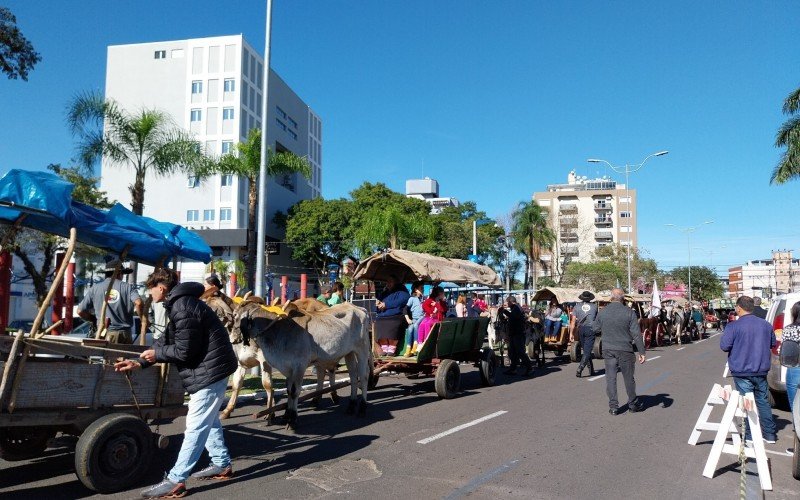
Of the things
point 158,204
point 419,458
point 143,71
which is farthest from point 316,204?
point 419,458

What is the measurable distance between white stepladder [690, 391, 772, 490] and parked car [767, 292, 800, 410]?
12.6ft

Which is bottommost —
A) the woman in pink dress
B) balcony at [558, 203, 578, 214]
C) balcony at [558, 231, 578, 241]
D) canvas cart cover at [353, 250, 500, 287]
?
the woman in pink dress

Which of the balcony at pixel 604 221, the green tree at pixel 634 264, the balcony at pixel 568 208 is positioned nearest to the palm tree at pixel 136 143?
the green tree at pixel 634 264

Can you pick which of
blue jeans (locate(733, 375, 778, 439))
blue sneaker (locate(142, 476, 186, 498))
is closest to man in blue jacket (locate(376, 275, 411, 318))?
blue jeans (locate(733, 375, 778, 439))

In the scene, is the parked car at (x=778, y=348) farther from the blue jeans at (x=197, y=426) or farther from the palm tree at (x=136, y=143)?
the palm tree at (x=136, y=143)

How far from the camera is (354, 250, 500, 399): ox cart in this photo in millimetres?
11258

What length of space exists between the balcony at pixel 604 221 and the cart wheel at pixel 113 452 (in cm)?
10744

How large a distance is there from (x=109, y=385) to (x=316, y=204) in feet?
174

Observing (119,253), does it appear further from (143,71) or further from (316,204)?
(143,71)

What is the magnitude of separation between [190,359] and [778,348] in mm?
9008

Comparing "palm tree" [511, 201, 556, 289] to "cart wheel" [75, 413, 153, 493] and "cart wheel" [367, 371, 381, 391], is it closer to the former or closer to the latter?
"cart wheel" [367, 371, 381, 391]

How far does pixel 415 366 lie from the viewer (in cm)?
1149

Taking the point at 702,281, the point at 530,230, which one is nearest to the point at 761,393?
the point at 530,230

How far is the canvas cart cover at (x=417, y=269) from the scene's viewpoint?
11758 millimetres
